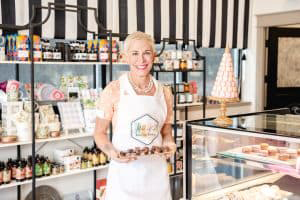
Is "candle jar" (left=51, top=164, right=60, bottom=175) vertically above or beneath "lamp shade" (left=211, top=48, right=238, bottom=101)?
beneath

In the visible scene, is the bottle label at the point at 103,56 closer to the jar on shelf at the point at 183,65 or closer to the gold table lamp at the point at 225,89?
the jar on shelf at the point at 183,65

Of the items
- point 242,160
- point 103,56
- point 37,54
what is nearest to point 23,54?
point 37,54

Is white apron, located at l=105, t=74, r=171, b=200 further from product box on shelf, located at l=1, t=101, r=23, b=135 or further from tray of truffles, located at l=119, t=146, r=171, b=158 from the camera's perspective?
product box on shelf, located at l=1, t=101, r=23, b=135

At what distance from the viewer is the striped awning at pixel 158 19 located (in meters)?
3.84

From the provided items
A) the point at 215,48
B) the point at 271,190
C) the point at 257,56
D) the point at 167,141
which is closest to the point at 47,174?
the point at 167,141

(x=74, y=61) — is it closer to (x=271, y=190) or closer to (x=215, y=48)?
(x=271, y=190)

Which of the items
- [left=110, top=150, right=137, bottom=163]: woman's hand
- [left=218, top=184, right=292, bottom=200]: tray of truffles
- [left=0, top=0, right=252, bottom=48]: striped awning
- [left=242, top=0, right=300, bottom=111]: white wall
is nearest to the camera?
[left=110, top=150, right=137, bottom=163]: woman's hand

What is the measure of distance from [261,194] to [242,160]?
0.31 m

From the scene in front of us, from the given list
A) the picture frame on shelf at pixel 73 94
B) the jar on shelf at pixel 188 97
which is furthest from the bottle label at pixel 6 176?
the jar on shelf at pixel 188 97

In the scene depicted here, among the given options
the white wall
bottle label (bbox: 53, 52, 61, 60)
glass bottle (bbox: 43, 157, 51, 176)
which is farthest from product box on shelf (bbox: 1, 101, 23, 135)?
the white wall

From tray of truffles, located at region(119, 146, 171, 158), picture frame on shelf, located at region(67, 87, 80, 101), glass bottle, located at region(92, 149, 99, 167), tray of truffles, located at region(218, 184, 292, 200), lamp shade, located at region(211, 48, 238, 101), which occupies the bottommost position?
glass bottle, located at region(92, 149, 99, 167)

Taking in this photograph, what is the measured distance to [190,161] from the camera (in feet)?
8.38

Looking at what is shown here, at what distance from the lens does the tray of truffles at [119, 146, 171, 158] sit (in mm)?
1940

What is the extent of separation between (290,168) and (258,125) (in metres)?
0.31
